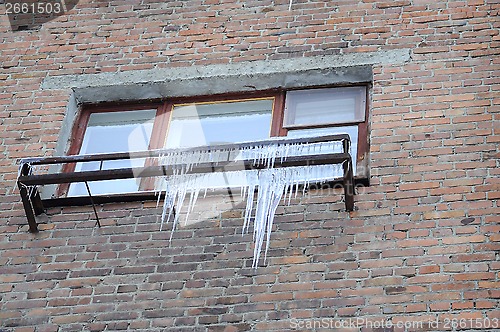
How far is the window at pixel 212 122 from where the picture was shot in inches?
303

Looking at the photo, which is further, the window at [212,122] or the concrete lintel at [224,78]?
the concrete lintel at [224,78]

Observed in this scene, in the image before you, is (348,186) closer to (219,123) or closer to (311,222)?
(311,222)

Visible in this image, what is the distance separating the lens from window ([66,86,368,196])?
771 cm

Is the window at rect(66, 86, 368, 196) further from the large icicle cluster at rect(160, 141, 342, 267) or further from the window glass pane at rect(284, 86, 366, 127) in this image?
Result: the large icicle cluster at rect(160, 141, 342, 267)

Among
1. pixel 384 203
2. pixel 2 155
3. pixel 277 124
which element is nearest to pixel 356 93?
pixel 277 124

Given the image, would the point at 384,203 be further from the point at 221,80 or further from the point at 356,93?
the point at 221,80

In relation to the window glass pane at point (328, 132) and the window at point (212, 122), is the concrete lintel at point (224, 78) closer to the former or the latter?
the window at point (212, 122)

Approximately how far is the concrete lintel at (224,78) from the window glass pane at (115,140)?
0.18 m

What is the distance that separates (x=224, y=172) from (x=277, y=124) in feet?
2.99

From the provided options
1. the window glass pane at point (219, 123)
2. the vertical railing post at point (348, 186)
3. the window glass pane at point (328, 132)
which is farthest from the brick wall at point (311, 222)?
the window glass pane at point (219, 123)

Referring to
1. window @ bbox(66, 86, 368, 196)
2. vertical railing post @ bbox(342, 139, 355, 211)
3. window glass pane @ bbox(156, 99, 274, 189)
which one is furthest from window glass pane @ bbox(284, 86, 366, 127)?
vertical railing post @ bbox(342, 139, 355, 211)

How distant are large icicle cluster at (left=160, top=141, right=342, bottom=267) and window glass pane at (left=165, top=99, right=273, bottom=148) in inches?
30.1

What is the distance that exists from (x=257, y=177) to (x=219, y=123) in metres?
1.30

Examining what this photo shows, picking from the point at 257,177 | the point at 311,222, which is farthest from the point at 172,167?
the point at 311,222
